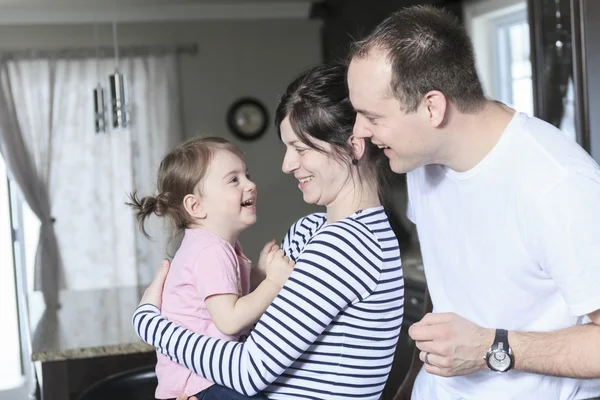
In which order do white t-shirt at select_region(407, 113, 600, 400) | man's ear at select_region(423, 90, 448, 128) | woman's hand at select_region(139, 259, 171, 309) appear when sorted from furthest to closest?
woman's hand at select_region(139, 259, 171, 309) < man's ear at select_region(423, 90, 448, 128) < white t-shirt at select_region(407, 113, 600, 400)

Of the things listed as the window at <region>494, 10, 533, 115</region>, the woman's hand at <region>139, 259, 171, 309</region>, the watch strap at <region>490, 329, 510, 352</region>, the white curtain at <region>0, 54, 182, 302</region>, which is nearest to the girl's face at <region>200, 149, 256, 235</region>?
the woman's hand at <region>139, 259, 171, 309</region>

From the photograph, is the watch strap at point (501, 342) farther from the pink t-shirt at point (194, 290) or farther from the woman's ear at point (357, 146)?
the pink t-shirt at point (194, 290)

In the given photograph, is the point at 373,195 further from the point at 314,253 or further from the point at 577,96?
the point at 577,96

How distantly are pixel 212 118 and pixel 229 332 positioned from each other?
19.0 feet

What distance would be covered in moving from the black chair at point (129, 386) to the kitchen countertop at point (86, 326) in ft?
Result: 0.98

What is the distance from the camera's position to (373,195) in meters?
1.53

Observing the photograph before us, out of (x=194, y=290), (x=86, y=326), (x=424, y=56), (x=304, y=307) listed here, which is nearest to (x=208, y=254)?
(x=194, y=290)

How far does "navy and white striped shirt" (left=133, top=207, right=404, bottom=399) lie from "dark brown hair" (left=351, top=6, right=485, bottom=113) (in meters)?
0.24

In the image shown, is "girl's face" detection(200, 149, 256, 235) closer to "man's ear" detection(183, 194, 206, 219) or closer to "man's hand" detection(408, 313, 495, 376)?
"man's ear" detection(183, 194, 206, 219)

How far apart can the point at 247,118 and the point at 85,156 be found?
1.46 metres

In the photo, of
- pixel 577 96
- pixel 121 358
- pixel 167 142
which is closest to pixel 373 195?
pixel 577 96

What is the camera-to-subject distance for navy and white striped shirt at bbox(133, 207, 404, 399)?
138cm

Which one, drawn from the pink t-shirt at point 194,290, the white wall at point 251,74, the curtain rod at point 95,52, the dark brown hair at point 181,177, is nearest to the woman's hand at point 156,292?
the pink t-shirt at point 194,290

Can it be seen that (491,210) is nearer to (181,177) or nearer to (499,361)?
(499,361)
